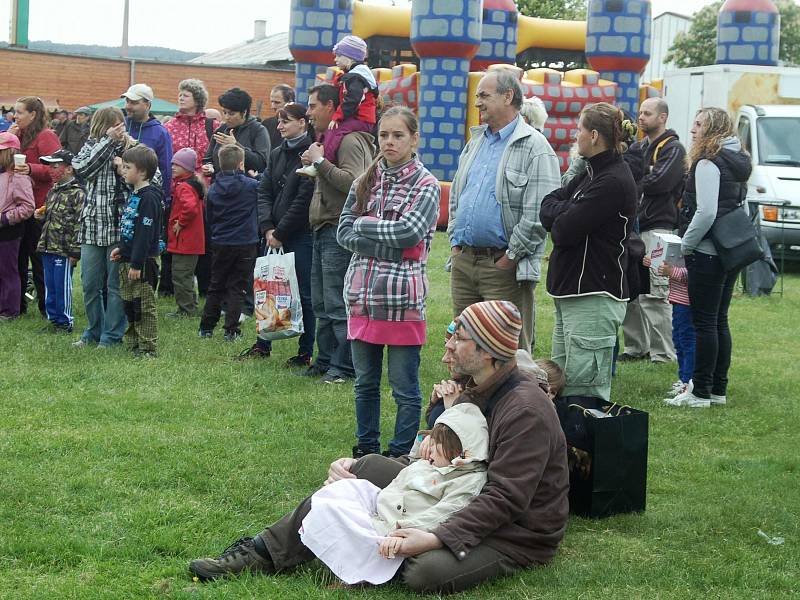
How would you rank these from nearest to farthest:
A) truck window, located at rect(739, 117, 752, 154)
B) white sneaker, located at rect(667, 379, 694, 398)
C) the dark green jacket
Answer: white sneaker, located at rect(667, 379, 694, 398) < the dark green jacket < truck window, located at rect(739, 117, 752, 154)

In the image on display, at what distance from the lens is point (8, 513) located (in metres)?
5.31

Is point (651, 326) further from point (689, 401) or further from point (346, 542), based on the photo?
point (346, 542)

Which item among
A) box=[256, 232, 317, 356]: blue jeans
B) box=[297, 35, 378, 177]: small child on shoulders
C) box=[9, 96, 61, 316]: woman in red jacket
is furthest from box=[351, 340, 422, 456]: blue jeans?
box=[9, 96, 61, 316]: woman in red jacket

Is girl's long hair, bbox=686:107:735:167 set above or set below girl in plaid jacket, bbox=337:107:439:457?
above

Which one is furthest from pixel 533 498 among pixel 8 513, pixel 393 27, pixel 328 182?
pixel 393 27

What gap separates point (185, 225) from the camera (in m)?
10.6

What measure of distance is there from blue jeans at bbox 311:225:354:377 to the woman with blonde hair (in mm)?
1819

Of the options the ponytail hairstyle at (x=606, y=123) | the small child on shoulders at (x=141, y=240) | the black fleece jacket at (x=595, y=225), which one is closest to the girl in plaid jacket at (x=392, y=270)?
the black fleece jacket at (x=595, y=225)

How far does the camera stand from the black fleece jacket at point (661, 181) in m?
8.66

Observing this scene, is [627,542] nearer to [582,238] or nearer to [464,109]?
[582,238]

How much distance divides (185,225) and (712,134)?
514 cm

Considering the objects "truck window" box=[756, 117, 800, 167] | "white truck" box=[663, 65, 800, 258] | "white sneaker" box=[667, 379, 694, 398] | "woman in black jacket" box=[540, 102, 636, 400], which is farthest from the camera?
"truck window" box=[756, 117, 800, 167]

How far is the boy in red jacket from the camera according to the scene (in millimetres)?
10484

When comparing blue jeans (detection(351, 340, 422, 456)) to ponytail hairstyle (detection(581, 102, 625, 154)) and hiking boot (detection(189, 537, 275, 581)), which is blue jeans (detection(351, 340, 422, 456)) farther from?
hiking boot (detection(189, 537, 275, 581))
